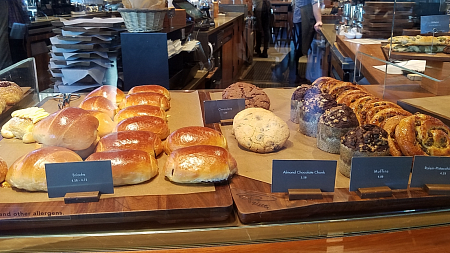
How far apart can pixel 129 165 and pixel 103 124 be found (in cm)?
40

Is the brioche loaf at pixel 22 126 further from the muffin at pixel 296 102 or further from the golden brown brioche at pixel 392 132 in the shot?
the golden brown brioche at pixel 392 132

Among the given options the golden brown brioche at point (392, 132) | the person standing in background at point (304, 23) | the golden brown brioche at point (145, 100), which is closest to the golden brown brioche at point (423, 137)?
the golden brown brioche at point (392, 132)

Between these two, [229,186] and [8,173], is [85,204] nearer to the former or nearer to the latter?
[8,173]

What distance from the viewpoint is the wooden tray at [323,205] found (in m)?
0.95

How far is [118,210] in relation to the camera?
3.04 ft

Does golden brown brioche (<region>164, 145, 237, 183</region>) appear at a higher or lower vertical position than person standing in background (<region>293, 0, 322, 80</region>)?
lower

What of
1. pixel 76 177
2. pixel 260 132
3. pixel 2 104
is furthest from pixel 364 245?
pixel 2 104

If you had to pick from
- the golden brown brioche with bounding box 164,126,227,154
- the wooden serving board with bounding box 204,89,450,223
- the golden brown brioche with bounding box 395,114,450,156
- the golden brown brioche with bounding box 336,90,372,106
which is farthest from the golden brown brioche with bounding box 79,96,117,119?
the golden brown brioche with bounding box 395,114,450,156

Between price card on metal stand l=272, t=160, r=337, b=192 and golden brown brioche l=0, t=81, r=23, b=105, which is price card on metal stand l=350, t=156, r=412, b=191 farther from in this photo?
golden brown brioche l=0, t=81, r=23, b=105

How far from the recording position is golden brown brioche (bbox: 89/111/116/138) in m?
1.37

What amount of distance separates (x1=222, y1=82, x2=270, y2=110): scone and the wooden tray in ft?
2.27

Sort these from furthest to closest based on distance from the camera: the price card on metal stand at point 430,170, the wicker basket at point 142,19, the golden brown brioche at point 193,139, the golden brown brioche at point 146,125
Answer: the wicker basket at point 142,19 → the golden brown brioche at point 146,125 → the golden brown brioche at point 193,139 → the price card on metal stand at point 430,170

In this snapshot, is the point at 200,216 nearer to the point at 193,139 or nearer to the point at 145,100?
the point at 193,139

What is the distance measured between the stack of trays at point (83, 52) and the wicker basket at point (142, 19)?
0.35ft
